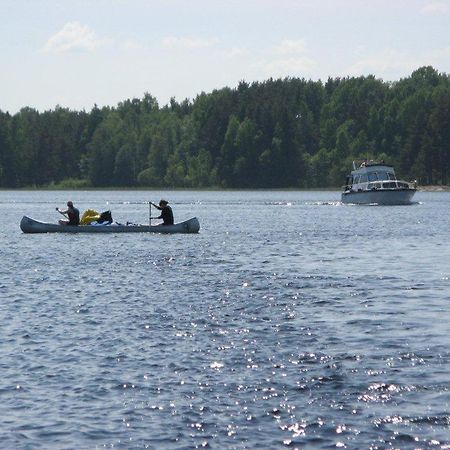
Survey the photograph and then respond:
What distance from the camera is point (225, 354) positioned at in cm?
2436

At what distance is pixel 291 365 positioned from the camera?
2306cm

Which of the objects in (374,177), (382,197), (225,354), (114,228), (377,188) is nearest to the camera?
(225,354)

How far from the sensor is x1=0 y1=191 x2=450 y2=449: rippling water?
17.9 meters

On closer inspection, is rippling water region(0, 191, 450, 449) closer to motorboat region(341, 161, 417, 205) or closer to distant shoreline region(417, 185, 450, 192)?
motorboat region(341, 161, 417, 205)

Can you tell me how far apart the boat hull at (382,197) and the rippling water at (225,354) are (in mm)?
70027

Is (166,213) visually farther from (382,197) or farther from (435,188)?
(435,188)

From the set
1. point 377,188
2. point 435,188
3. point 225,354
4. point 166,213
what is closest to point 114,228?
point 166,213

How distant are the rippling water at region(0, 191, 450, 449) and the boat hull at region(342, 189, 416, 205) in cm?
7003

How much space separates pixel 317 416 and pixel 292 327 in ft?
32.6

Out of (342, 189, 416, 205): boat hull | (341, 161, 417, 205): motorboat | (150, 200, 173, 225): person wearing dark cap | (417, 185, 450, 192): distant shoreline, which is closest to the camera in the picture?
(150, 200, 173, 225): person wearing dark cap

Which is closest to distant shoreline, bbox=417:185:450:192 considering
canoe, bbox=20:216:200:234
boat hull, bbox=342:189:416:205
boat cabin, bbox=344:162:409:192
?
boat hull, bbox=342:189:416:205

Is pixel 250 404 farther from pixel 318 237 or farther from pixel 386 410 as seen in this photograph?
pixel 318 237

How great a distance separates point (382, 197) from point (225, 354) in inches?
3878

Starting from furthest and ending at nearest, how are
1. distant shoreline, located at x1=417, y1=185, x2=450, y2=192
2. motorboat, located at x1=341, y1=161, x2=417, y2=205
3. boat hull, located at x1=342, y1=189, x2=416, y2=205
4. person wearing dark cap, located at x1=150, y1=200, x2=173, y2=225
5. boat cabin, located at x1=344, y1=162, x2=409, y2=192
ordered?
distant shoreline, located at x1=417, y1=185, x2=450, y2=192
boat cabin, located at x1=344, y1=162, x2=409, y2=192
motorboat, located at x1=341, y1=161, x2=417, y2=205
boat hull, located at x1=342, y1=189, x2=416, y2=205
person wearing dark cap, located at x1=150, y1=200, x2=173, y2=225
